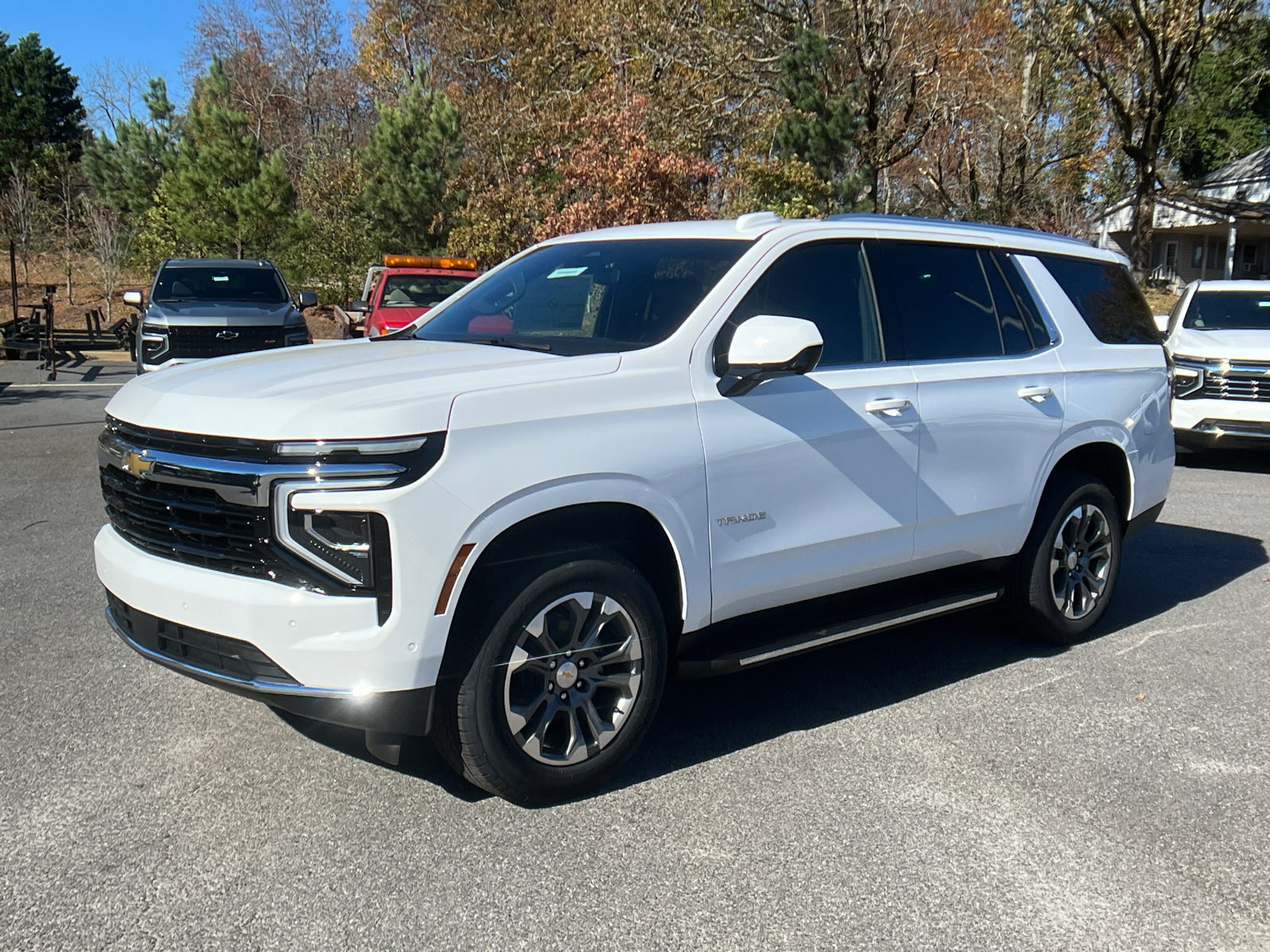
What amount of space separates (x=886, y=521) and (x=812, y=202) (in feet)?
70.8

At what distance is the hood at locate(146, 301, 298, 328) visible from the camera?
1377 cm

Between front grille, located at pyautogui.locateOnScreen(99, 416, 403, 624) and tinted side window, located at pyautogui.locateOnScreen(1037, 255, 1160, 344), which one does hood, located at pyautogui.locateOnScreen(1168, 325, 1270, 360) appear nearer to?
tinted side window, located at pyautogui.locateOnScreen(1037, 255, 1160, 344)

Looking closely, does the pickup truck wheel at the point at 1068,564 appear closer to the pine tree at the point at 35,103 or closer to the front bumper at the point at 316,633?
the front bumper at the point at 316,633

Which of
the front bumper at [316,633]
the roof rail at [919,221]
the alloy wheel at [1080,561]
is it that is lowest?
the alloy wheel at [1080,561]

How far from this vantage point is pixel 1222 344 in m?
11.4

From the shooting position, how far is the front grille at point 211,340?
45.1 feet

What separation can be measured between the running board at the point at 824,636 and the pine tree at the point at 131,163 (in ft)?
109

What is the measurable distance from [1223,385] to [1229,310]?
66.8 inches

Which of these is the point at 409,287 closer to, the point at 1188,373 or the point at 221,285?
the point at 221,285

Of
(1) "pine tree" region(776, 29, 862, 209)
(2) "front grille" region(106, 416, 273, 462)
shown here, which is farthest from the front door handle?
(1) "pine tree" region(776, 29, 862, 209)

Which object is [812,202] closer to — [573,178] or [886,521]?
[573,178]

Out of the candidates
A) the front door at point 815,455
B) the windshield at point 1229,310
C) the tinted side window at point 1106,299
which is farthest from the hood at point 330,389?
the windshield at point 1229,310

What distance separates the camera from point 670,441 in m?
3.85

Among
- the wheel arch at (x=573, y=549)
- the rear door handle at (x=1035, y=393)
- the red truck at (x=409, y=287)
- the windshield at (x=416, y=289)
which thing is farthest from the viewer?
the windshield at (x=416, y=289)
